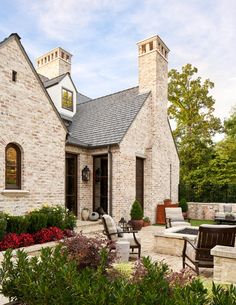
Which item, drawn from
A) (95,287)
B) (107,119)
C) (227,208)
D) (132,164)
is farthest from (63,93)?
(95,287)

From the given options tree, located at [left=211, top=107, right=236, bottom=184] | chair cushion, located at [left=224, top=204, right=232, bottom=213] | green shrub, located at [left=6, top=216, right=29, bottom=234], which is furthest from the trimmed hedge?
tree, located at [left=211, top=107, right=236, bottom=184]

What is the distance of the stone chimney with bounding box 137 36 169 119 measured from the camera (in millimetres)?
15211

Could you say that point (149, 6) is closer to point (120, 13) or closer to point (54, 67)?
point (120, 13)

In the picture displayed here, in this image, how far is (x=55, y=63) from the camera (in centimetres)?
2044

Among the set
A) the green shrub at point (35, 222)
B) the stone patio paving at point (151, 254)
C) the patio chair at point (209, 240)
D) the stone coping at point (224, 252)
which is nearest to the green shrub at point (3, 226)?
the green shrub at point (35, 222)

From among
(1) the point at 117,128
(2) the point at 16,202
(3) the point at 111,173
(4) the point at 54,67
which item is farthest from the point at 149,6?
(4) the point at 54,67

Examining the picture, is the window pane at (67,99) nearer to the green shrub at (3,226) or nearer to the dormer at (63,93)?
the dormer at (63,93)

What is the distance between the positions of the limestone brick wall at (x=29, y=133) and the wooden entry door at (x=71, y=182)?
90.4 inches

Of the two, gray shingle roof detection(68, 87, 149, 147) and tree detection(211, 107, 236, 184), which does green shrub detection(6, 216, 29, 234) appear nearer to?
gray shingle roof detection(68, 87, 149, 147)

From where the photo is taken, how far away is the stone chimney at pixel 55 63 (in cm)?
2028

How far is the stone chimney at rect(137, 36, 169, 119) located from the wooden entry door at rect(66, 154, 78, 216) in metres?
5.47

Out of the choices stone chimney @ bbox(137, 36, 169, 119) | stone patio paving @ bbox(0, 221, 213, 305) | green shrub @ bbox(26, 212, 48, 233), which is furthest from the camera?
stone chimney @ bbox(137, 36, 169, 119)

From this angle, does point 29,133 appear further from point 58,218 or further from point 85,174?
point 85,174

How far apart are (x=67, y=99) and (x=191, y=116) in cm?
1155
